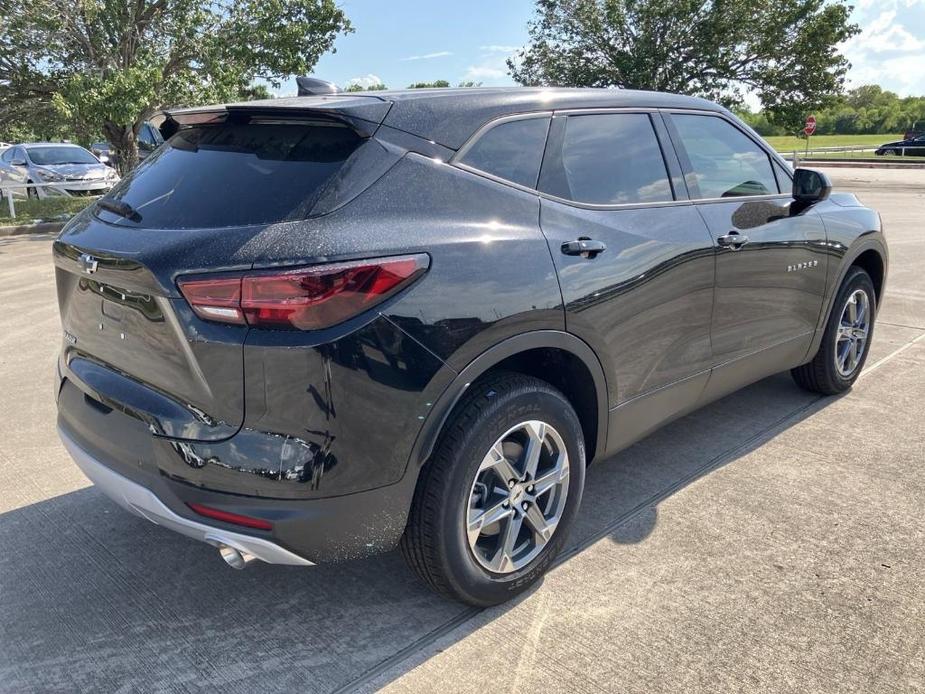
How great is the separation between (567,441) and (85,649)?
5.87 feet

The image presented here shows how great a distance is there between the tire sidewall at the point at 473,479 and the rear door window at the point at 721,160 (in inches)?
53.5

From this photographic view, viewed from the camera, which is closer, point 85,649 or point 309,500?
point 309,500

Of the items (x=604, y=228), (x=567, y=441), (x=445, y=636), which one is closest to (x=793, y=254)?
(x=604, y=228)

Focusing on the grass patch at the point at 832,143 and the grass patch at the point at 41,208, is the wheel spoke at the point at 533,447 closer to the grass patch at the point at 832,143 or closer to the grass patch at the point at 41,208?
the grass patch at the point at 41,208

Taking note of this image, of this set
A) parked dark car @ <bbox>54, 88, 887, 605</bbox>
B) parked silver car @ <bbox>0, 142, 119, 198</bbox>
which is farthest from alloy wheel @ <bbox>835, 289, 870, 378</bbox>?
parked silver car @ <bbox>0, 142, 119, 198</bbox>

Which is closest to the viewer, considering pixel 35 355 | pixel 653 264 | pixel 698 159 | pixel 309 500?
pixel 309 500

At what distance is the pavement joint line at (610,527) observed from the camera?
97.4 inches

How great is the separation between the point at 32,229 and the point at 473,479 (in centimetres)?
1383

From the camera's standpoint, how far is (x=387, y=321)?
87.6 inches

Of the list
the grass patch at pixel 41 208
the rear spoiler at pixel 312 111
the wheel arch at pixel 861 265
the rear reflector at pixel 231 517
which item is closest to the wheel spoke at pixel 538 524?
the rear reflector at pixel 231 517

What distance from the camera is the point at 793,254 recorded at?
3967 mm

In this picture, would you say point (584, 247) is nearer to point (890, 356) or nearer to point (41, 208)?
point (890, 356)

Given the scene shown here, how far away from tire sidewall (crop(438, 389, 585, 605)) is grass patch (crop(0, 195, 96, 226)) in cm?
1409

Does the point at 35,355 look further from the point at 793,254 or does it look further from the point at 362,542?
the point at 793,254
